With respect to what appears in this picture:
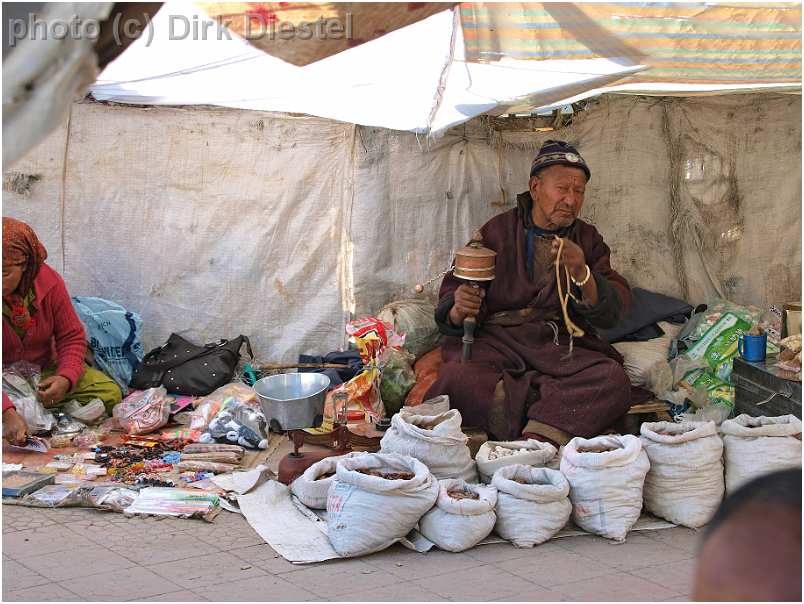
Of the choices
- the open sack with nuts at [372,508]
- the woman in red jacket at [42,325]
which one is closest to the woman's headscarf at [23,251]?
the woman in red jacket at [42,325]

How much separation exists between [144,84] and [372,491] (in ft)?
9.63

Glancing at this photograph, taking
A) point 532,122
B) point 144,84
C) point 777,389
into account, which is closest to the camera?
point 777,389

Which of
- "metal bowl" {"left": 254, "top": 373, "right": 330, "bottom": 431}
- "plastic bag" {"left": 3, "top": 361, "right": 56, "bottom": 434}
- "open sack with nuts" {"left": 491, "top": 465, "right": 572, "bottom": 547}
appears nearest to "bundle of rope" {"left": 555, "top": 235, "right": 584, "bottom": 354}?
"open sack with nuts" {"left": 491, "top": 465, "right": 572, "bottom": 547}

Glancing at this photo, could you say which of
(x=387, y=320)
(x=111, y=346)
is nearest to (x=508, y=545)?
(x=387, y=320)

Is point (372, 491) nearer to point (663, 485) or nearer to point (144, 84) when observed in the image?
point (663, 485)

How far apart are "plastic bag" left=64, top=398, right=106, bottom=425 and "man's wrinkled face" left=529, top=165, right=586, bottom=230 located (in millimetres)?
2840

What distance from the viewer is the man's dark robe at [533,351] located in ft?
17.1

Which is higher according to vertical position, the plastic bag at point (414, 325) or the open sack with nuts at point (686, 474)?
the plastic bag at point (414, 325)

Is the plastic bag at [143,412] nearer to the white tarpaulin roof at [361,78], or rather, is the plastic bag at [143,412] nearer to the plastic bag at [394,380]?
the plastic bag at [394,380]

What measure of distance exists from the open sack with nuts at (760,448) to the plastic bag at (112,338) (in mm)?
3799

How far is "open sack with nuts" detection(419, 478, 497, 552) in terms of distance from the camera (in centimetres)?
418

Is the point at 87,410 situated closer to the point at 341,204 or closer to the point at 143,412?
the point at 143,412

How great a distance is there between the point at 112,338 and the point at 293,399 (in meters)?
1.68

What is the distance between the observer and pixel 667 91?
644cm
